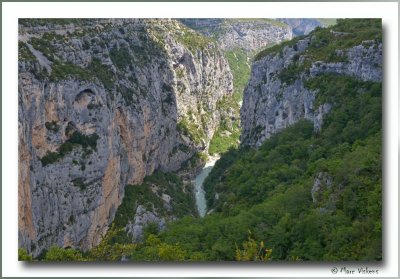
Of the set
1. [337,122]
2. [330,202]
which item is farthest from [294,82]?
[330,202]

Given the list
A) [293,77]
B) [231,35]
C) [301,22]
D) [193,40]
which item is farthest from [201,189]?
[301,22]

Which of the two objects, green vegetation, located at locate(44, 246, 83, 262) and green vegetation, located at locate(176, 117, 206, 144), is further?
green vegetation, located at locate(176, 117, 206, 144)

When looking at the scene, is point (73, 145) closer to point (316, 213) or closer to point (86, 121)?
point (86, 121)

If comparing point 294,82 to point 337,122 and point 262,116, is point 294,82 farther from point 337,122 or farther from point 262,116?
point 337,122

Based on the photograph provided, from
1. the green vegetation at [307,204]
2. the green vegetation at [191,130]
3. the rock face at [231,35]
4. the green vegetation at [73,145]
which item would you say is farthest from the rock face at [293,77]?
the green vegetation at [191,130]

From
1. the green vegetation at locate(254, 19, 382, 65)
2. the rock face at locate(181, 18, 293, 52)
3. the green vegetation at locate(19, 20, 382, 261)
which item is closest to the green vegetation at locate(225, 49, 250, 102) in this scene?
the rock face at locate(181, 18, 293, 52)

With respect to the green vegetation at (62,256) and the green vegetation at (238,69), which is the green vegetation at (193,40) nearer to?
the green vegetation at (238,69)

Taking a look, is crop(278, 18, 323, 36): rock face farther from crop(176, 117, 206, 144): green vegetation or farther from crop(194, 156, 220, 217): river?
crop(176, 117, 206, 144): green vegetation
